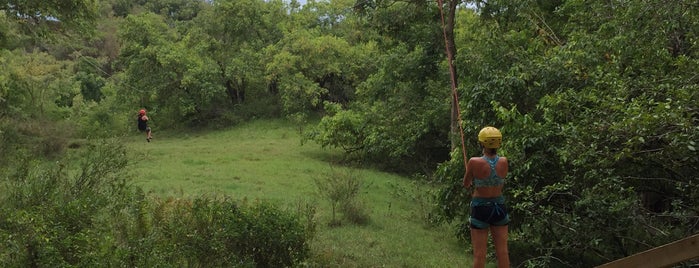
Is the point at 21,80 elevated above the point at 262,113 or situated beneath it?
elevated above

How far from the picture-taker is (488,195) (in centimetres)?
505

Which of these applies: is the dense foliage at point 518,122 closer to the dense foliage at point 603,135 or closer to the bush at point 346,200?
the dense foliage at point 603,135

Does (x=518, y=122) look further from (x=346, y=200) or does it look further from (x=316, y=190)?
(x=316, y=190)

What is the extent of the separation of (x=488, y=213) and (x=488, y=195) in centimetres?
18

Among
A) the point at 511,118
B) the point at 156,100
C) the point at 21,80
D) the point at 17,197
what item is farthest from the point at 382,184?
the point at 156,100

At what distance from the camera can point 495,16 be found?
44.6ft

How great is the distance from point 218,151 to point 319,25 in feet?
60.7

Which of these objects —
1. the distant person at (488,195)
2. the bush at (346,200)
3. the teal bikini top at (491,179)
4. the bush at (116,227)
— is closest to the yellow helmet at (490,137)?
the distant person at (488,195)

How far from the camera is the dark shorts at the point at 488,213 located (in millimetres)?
5039

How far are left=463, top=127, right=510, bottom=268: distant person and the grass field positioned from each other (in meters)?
2.60

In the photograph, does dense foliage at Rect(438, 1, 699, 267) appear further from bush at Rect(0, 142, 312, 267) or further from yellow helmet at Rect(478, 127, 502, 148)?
bush at Rect(0, 142, 312, 267)

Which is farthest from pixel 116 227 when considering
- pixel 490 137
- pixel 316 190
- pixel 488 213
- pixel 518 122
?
pixel 316 190

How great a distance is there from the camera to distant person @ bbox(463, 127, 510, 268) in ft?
16.3

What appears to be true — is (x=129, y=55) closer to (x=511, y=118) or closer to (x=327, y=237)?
(x=327, y=237)
